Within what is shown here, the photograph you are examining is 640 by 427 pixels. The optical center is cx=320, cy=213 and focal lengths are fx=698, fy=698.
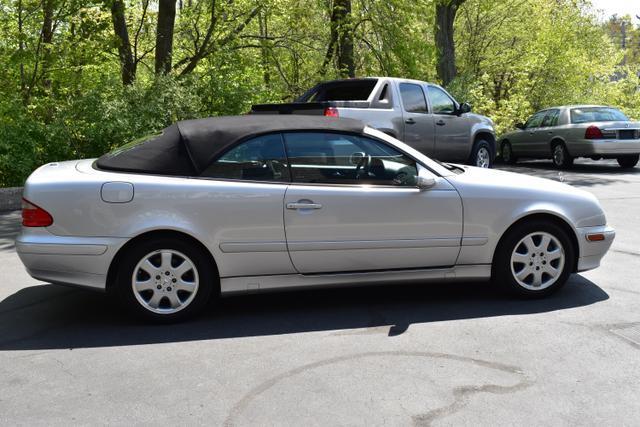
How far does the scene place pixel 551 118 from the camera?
690 inches

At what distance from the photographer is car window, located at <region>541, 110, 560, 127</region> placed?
17.4 meters

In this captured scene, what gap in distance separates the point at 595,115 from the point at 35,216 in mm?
14828

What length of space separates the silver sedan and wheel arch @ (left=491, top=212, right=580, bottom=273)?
11.4 meters

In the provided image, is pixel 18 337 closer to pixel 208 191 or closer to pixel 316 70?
pixel 208 191

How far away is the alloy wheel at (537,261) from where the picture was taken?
17.8 ft

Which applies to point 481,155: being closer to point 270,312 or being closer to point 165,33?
point 165,33

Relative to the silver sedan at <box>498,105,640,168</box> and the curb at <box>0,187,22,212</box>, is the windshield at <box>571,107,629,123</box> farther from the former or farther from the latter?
the curb at <box>0,187,22,212</box>

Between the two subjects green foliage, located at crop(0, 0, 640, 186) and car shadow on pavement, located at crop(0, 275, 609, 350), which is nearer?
car shadow on pavement, located at crop(0, 275, 609, 350)

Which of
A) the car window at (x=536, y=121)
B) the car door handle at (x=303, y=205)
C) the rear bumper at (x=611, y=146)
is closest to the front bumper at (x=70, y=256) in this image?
the car door handle at (x=303, y=205)

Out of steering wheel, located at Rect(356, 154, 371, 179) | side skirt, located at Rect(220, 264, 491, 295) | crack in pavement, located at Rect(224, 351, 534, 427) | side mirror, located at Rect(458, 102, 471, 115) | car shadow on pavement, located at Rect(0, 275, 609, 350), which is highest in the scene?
side mirror, located at Rect(458, 102, 471, 115)

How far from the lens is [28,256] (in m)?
4.80

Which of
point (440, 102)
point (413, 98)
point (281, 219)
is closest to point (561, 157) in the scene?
point (440, 102)

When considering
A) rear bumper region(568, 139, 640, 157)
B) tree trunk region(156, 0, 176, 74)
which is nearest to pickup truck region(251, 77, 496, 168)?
rear bumper region(568, 139, 640, 157)

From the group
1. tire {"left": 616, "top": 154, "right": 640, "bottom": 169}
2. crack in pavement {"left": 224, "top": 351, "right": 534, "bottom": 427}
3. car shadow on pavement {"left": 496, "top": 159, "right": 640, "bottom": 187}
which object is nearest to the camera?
crack in pavement {"left": 224, "top": 351, "right": 534, "bottom": 427}
